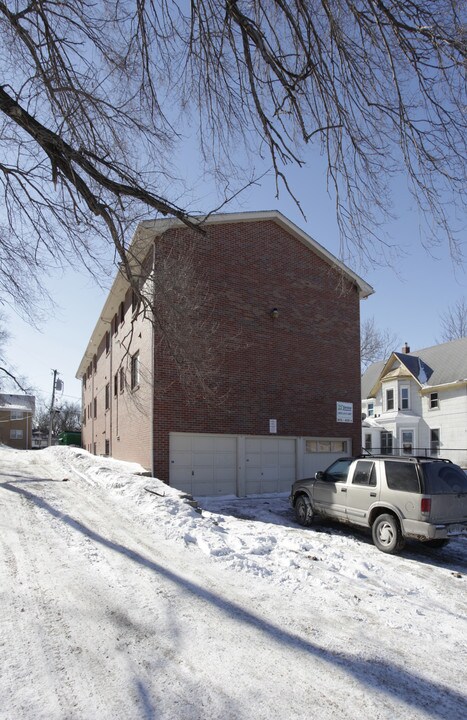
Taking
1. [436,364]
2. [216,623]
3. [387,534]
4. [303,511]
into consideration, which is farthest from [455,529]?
[436,364]

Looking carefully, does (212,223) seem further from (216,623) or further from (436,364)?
(436,364)

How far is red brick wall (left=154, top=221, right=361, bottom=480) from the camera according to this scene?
A: 50.0 ft

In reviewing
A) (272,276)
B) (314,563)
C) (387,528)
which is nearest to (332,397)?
(272,276)

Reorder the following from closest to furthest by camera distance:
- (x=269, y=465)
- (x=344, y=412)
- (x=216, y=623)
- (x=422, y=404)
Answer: (x=216, y=623), (x=269, y=465), (x=344, y=412), (x=422, y=404)

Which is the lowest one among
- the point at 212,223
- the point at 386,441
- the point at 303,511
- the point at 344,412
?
the point at 386,441

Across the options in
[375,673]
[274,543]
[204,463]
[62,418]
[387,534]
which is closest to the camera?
[375,673]

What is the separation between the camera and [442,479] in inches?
339

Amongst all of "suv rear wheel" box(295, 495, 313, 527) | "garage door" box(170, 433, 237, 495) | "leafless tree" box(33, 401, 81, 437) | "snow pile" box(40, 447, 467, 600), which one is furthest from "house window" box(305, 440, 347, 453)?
"leafless tree" box(33, 401, 81, 437)

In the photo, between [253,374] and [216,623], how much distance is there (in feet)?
39.0

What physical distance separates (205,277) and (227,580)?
36.5ft

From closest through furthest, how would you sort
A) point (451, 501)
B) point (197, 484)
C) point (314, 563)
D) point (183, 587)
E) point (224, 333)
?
point (183, 587)
point (314, 563)
point (451, 501)
point (197, 484)
point (224, 333)

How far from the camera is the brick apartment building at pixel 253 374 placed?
14.9m

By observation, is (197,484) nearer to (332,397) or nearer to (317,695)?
(332,397)

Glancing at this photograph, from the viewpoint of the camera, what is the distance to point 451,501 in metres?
8.41
